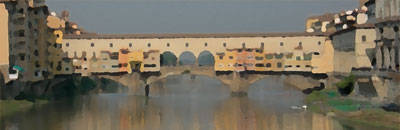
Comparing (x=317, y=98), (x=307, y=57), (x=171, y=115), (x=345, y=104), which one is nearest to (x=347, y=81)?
(x=317, y=98)

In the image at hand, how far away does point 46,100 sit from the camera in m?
41.3

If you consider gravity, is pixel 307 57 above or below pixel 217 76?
above

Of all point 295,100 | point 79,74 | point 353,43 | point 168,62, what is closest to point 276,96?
point 295,100

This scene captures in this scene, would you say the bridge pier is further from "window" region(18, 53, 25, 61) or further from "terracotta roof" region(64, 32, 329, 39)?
A: "window" region(18, 53, 25, 61)

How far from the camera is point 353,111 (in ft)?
95.1

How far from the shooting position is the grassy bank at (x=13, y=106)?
33.2 meters

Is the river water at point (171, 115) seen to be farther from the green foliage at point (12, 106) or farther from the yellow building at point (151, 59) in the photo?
the yellow building at point (151, 59)

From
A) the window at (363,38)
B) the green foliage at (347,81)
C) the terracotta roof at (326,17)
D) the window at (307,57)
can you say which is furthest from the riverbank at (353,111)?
the terracotta roof at (326,17)

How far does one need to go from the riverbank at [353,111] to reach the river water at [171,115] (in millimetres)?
704

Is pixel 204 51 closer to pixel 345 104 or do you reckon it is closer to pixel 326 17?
pixel 345 104

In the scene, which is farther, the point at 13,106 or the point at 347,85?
the point at 347,85

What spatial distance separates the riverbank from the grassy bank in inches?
596

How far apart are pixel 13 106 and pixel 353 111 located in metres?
17.5

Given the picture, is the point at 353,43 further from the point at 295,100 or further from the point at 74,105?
the point at 74,105
